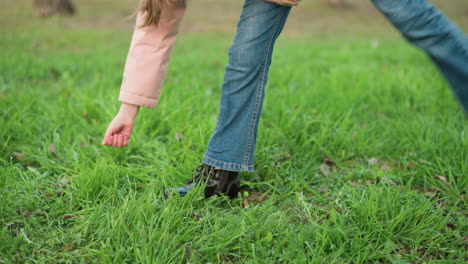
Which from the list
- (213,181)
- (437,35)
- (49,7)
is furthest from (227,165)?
(49,7)

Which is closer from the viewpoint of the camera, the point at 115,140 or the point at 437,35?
the point at 437,35

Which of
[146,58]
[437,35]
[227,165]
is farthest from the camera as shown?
[227,165]

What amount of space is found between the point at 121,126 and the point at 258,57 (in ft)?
2.02

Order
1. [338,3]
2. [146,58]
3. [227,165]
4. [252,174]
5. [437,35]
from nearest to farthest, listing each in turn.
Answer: [437,35], [146,58], [227,165], [252,174], [338,3]

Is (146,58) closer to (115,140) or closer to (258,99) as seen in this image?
(115,140)

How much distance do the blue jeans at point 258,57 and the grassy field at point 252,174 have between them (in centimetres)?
26

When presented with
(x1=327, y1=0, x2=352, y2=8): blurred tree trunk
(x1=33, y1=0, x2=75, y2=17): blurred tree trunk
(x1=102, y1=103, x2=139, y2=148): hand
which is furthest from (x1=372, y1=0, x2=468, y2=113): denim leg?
(x1=327, y1=0, x2=352, y2=8): blurred tree trunk

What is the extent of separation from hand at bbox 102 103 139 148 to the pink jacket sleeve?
0.04 metres

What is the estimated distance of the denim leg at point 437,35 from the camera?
55.4 inches

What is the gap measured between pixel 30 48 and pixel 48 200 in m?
4.08

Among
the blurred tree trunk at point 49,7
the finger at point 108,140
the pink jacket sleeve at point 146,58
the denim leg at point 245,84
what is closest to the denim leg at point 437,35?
the denim leg at point 245,84

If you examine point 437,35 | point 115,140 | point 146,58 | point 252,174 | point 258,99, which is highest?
point 437,35

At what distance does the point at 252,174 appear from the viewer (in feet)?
6.75

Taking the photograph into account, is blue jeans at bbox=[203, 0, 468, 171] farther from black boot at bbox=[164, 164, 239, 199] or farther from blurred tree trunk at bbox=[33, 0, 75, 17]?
blurred tree trunk at bbox=[33, 0, 75, 17]
